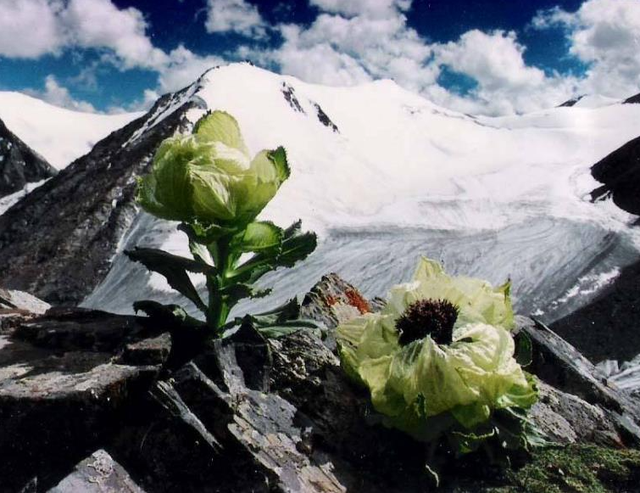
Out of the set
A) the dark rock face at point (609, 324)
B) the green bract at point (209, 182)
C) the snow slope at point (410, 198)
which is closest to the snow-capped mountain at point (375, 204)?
the snow slope at point (410, 198)

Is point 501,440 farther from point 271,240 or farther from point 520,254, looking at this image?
point 520,254

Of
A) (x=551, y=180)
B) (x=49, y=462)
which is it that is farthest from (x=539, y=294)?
(x=49, y=462)

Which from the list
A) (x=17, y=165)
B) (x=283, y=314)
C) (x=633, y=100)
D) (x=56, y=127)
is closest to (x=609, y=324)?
(x=283, y=314)

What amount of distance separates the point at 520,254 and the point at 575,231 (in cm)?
172

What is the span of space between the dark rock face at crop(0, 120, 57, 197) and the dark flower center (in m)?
23.2

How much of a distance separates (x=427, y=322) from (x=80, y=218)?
42.4ft

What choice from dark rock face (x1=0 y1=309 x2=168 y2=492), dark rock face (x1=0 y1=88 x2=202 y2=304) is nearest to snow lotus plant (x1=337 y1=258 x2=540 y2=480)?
dark rock face (x1=0 y1=309 x2=168 y2=492)

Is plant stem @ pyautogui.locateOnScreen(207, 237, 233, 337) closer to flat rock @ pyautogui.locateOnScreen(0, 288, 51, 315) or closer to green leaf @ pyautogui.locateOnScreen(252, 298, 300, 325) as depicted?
green leaf @ pyautogui.locateOnScreen(252, 298, 300, 325)

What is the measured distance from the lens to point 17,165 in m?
24.1

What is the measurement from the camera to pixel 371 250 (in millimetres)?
13641

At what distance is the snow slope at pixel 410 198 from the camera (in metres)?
13.0

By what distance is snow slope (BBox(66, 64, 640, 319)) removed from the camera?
13.0 metres

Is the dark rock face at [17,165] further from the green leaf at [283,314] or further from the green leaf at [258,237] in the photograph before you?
the green leaf at [258,237]

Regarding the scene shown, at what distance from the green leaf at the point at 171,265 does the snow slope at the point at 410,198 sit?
752 centimetres
